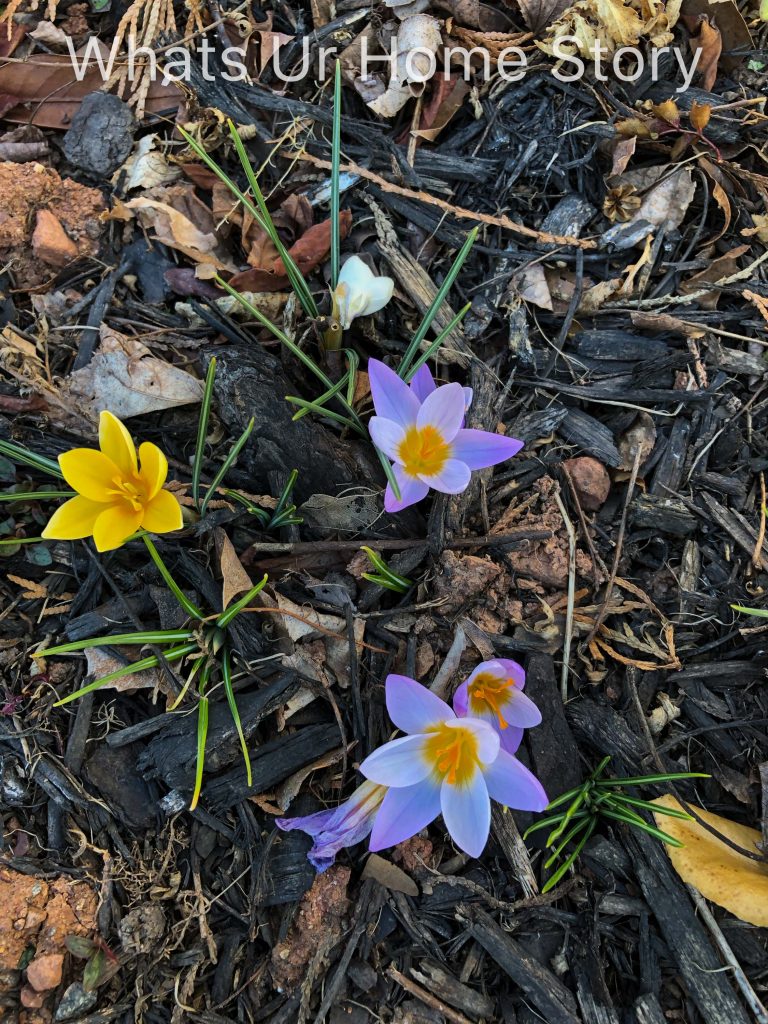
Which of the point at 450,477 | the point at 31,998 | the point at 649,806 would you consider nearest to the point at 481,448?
the point at 450,477

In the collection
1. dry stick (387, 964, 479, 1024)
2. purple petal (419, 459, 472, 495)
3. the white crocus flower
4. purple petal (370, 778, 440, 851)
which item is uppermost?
the white crocus flower

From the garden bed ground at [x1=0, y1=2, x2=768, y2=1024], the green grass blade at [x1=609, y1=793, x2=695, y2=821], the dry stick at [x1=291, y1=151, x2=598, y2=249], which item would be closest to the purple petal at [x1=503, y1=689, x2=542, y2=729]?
the garden bed ground at [x1=0, y1=2, x2=768, y2=1024]

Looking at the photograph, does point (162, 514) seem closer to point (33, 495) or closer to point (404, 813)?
point (33, 495)

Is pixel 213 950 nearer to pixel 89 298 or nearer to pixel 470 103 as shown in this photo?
pixel 89 298

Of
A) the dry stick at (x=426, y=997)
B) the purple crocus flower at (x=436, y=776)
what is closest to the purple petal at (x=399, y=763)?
the purple crocus flower at (x=436, y=776)

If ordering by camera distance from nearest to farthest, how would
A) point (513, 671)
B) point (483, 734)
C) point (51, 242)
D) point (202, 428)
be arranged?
1. point (483, 734)
2. point (513, 671)
3. point (202, 428)
4. point (51, 242)

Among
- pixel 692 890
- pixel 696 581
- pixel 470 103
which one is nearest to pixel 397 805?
pixel 692 890

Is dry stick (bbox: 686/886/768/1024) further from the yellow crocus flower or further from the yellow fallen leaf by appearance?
the yellow crocus flower
